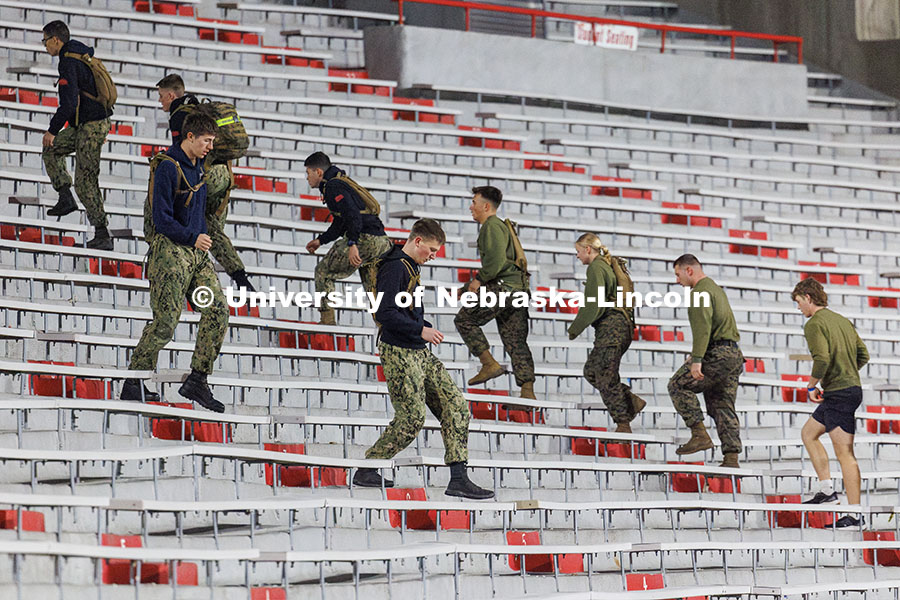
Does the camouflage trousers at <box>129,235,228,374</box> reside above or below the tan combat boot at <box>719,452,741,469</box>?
above

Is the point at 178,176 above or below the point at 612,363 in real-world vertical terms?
above

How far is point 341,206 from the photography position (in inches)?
269

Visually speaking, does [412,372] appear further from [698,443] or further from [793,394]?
[793,394]

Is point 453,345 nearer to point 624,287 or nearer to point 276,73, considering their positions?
point 624,287

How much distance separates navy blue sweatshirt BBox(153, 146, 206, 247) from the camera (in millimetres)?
5289

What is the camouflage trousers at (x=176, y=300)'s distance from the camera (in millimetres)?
5363

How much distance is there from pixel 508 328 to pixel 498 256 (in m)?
0.39

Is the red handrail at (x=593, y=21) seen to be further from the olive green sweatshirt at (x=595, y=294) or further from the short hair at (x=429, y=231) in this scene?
the short hair at (x=429, y=231)

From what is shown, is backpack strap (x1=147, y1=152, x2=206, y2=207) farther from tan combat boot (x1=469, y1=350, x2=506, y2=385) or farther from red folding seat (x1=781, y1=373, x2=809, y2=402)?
red folding seat (x1=781, y1=373, x2=809, y2=402)

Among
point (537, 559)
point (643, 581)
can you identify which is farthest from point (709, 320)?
point (537, 559)

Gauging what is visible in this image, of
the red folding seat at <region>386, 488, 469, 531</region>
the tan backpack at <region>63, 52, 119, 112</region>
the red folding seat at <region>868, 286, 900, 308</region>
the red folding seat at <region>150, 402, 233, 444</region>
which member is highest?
the tan backpack at <region>63, 52, 119, 112</region>

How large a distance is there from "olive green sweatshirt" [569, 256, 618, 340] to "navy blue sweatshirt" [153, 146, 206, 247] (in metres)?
2.20

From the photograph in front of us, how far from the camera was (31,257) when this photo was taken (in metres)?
7.09

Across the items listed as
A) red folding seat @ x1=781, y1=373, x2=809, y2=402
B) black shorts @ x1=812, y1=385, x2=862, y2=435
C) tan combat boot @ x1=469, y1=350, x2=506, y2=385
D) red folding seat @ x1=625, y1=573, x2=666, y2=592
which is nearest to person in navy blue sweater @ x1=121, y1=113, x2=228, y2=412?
tan combat boot @ x1=469, y1=350, x2=506, y2=385
